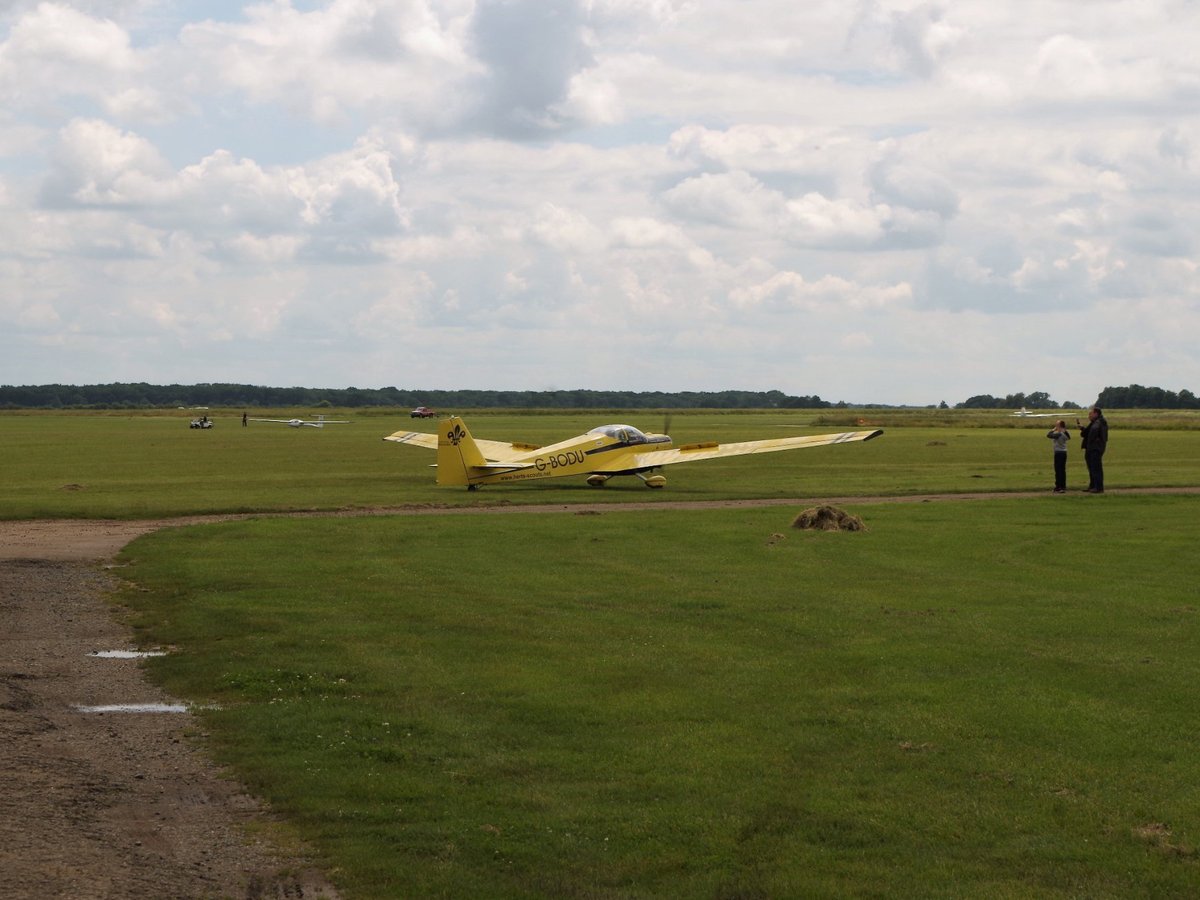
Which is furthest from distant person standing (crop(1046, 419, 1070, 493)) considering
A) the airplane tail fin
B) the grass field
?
the airplane tail fin

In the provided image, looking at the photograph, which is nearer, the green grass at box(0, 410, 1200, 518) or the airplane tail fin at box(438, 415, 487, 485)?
the green grass at box(0, 410, 1200, 518)

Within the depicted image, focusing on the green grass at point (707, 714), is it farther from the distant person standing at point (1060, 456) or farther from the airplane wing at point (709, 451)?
the airplane wing at point (709, 451)

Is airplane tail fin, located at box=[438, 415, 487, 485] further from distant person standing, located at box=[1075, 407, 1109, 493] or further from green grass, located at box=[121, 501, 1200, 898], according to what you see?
distant person standing, located at box=[1075, 407, 1109, 493]

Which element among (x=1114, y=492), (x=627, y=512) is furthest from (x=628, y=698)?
A: (x=1114, y=492)

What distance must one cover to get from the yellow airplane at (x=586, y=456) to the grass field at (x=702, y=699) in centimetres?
1055

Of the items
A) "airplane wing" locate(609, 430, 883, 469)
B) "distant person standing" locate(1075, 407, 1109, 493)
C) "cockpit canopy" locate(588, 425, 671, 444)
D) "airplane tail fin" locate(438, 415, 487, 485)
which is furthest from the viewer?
"cockpit canopy" locate(588, 425, 671, 444)

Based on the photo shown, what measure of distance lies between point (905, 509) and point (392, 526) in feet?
36.4

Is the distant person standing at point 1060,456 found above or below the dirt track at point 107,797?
above

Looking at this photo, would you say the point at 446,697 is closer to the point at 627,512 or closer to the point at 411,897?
the point at 411,897

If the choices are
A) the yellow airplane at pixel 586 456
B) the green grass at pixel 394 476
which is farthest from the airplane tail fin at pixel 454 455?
the green grass at pixel 394 476

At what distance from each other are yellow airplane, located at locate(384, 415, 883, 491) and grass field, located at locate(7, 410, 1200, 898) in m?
10.6

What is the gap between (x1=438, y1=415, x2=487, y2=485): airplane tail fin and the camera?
35.3m

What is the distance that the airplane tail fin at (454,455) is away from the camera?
3534cm

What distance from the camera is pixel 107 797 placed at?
838 centimetres
